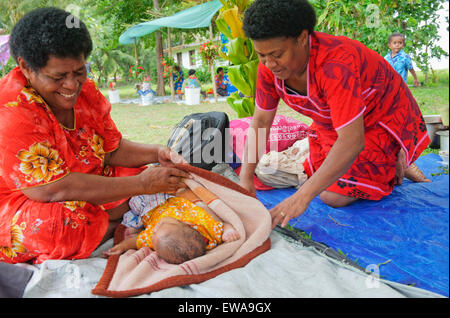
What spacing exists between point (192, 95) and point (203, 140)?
768cm

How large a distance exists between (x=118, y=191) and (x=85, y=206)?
208mm

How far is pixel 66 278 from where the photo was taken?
1.55 m

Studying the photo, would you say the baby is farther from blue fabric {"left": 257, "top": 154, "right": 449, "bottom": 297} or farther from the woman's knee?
the woman's knee

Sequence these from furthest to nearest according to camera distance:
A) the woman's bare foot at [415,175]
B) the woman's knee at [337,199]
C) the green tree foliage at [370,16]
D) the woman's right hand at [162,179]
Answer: the green tree foliage at [370,16], the woman's bare foot at [415,175], the woman's knee at [337,199], the woman's right hand at [162,179]

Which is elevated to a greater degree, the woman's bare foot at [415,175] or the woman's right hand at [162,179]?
the woman's right hand at [162,179]

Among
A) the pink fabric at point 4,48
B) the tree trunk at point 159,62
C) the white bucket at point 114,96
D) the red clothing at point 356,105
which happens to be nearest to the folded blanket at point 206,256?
the red clothing at point 356,105

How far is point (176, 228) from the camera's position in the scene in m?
1.71

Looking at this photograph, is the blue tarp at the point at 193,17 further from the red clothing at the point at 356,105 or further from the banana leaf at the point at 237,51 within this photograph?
the red clothing at the point at 356,105

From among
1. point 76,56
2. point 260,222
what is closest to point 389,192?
point 260,222

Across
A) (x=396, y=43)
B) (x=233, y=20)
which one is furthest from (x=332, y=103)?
(x=396, y=43)

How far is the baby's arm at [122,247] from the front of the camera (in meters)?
1.79

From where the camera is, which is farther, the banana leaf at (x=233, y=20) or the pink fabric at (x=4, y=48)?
the pink fabric at (x=4, y=48)

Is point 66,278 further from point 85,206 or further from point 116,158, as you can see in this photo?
point 116,158

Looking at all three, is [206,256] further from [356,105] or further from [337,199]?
[337,199]
